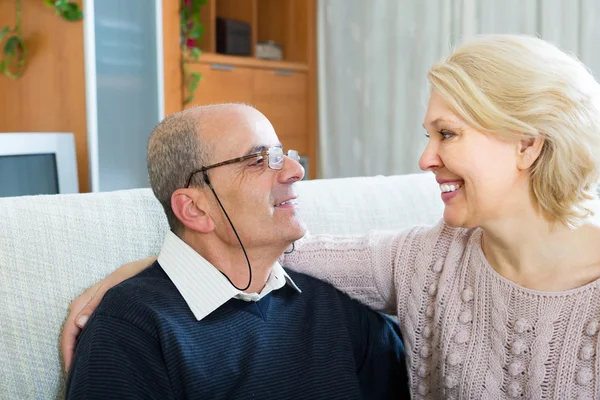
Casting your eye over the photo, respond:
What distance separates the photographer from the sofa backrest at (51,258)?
1305mm

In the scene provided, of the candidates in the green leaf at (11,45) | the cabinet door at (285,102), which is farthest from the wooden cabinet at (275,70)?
the green leaf at (11,45)

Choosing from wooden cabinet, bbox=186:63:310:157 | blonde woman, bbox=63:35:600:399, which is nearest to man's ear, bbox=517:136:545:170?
blonde woman, bbox=63:35:600:399

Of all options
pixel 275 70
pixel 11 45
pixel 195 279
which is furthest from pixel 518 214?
pixel 275 70

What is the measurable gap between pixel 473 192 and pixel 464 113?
0.15 m

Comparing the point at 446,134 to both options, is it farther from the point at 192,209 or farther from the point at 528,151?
the point at 192,209

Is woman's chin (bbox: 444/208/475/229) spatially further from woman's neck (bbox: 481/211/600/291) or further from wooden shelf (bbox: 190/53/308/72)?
wooden shelf (bbox: 190/53/308/72)

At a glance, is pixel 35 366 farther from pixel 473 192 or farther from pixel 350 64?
pixel 350 64

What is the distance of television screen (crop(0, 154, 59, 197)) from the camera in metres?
2.40

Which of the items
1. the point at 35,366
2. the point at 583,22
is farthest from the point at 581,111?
the point at 583,22

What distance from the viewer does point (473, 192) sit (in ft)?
4.35

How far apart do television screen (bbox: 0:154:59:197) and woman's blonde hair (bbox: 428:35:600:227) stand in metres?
1.64

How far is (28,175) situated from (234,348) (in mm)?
1475

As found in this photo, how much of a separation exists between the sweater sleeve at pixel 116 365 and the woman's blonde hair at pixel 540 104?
27.7 inches

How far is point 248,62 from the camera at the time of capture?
13.1 ft
